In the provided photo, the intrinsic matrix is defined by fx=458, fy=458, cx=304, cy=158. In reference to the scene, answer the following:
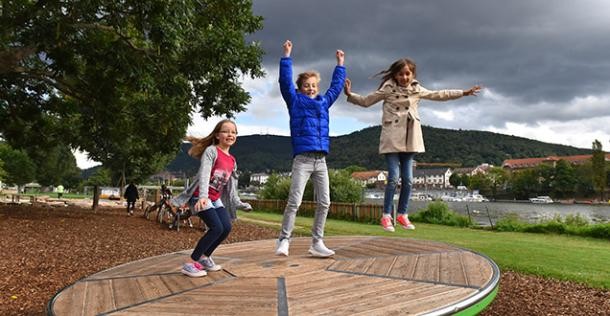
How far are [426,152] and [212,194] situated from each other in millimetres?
41368

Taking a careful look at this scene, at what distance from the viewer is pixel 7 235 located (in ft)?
31.8

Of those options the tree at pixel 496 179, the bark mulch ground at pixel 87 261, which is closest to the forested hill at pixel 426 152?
the tree at pixel 496 179

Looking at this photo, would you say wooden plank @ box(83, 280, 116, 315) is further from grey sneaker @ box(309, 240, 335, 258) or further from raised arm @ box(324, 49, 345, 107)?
raised arm @ box(324, 49, 345, 107)

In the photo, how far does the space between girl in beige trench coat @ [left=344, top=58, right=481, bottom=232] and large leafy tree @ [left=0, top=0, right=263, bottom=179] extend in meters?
4.91

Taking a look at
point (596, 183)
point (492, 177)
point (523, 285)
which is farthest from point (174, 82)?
point (492, 177)

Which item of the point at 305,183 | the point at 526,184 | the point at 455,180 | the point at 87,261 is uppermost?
the point at 455,180

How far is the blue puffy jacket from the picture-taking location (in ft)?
14.8

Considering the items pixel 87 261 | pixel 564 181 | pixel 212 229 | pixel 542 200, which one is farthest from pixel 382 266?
pixel 564 181

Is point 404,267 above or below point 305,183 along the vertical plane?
below

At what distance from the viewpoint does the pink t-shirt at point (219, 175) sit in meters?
4.24

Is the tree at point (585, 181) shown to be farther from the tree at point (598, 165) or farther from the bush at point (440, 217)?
the bush at point (440, 217)

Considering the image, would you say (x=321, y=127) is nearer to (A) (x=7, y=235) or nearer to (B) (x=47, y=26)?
(B) (x=47, y=26)

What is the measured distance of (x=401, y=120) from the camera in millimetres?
5133

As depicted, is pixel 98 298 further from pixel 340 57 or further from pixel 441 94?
pixel 441 94
